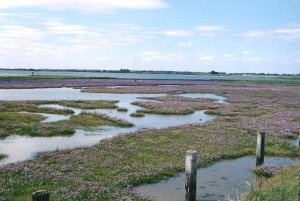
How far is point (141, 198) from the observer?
17.5 metres

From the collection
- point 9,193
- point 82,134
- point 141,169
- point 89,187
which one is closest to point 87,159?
point 141,169

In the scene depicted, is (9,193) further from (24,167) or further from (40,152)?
(40,152)

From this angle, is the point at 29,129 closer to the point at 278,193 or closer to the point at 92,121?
the point at 92,121

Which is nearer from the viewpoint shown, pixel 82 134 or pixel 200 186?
pixel 200 186

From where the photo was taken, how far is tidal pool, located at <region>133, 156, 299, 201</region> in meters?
18.6

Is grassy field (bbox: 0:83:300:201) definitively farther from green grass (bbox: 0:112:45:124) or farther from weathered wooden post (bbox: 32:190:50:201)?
green grass (bbox: 0:112:45:124)

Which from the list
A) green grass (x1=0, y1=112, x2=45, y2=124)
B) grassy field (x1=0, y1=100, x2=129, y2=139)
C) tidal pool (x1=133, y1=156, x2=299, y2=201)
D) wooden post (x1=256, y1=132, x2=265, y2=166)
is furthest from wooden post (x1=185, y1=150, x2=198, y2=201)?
green grass (x1=0, y1=112, x2=45, y2=124)

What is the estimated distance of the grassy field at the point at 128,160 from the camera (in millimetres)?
17859

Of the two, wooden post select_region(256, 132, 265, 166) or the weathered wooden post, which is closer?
the weathered wooden post

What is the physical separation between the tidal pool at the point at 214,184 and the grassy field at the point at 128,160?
0.73 metres

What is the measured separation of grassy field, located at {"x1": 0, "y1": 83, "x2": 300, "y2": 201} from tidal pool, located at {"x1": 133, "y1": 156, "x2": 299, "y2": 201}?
728 millimetres

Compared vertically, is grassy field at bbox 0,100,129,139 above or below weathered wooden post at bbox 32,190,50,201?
below

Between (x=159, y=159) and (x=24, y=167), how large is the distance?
825cm

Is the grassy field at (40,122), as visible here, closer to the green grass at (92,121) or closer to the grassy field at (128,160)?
the green grass at (92,121)
